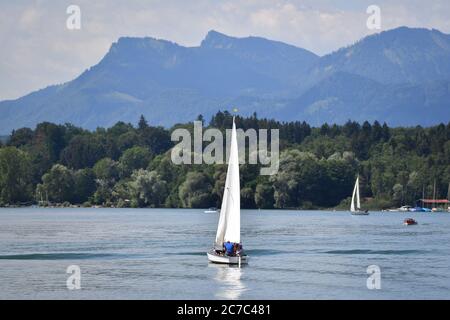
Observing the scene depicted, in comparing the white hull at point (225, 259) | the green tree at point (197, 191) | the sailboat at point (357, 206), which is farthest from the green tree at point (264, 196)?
the white hull at point (225, 259)

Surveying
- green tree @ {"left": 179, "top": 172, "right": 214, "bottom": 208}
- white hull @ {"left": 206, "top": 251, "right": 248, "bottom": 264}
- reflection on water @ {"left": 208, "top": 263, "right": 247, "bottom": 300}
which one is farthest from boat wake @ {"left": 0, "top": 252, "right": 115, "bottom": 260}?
green tree @ {"left": 179, "top": 172, "right": 214, "bottom": 208}

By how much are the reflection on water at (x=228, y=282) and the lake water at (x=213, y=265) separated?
0.22 ft

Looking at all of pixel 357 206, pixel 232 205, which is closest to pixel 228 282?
pixel 232 205

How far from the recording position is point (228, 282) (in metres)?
64.0

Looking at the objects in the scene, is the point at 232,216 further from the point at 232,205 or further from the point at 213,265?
the point at 213,265

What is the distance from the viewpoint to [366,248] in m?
91.8

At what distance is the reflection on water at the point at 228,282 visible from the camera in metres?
58.8

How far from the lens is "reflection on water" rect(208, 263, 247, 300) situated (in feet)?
193

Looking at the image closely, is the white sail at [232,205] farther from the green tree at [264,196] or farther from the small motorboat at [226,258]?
the green tree at [264,196]

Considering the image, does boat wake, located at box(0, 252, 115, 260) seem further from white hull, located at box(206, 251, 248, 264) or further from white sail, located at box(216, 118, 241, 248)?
white sail, located at box(216, 118, 241, 248)

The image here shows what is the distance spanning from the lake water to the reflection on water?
67mm

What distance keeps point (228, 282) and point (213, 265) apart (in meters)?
9.22
